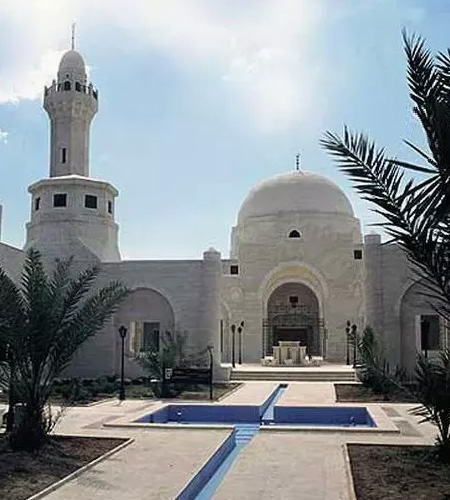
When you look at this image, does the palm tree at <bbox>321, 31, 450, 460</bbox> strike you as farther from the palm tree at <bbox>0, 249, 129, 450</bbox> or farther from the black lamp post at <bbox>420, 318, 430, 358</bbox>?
the black lamp post at <bbox>420, 318, 430, 358</bbox>

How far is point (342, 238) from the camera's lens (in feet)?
108

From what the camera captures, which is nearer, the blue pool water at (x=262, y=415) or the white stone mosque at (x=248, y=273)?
the blue pool water at (x=262, y=415)

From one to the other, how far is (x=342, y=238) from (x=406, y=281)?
9.55 meters

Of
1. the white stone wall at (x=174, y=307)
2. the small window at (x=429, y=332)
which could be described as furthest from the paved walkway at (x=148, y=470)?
the small window at (x=429, y=332)

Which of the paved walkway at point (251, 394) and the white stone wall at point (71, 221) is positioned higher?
the white stone wall at point (71, 221)

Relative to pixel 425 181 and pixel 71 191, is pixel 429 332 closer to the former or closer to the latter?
pixel 71 191

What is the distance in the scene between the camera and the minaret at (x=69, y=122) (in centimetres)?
2991

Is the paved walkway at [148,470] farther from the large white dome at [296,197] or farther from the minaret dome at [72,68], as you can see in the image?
the large white dome at [296,197]

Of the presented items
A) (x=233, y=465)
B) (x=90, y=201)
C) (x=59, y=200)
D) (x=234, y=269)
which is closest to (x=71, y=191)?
(x=59, y=200)

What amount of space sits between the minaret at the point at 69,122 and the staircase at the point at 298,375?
39.9 ft

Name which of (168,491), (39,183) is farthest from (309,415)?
(39,183)

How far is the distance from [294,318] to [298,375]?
469 inches

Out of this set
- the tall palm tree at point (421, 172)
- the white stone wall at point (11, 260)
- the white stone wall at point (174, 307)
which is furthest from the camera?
the white stone wall at point (174, 307)

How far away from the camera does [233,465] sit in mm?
8414
